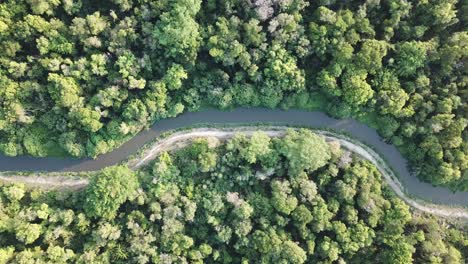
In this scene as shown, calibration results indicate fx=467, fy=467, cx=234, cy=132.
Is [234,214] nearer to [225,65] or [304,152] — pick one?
[304,152]

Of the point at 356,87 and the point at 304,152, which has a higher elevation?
the point at 356,87

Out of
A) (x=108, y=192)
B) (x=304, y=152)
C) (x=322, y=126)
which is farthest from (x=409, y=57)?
(x=108, y=192)

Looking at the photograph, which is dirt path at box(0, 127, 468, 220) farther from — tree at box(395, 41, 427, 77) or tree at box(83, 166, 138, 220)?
tree at box(395, 41, 427, 77)

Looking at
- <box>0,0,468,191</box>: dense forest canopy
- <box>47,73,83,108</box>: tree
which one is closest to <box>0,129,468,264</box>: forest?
<box>0,0,468,191</box>: dense forest canopy

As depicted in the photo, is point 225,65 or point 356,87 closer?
point 356,87

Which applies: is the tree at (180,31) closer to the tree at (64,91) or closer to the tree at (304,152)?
the tree at (64,91)

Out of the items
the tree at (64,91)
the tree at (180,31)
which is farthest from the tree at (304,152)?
the tree at (64,91)
